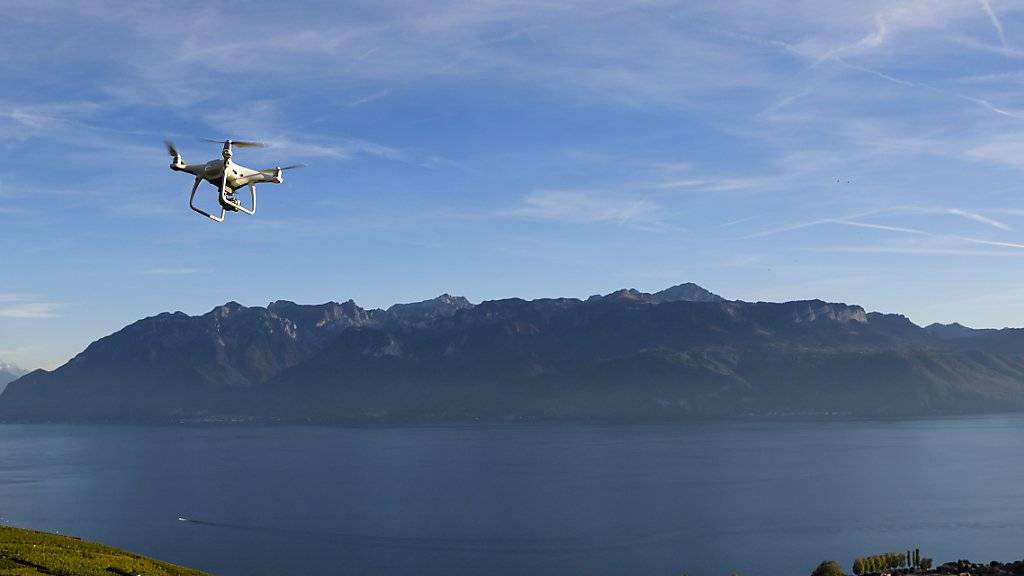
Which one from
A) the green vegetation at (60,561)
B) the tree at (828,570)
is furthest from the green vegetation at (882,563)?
the green vegetation at (60,561)

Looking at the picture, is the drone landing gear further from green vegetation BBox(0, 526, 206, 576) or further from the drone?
green vegetation BBox(0, 526, 206, 576)

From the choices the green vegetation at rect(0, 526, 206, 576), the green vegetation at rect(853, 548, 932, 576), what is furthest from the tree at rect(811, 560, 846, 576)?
the green vegetation at rect(0, 526, 206, 576)

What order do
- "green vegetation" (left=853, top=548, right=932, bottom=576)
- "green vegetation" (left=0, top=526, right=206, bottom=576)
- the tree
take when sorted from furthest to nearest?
"green vegetation" (left=853, top=548, right=932, bottom=576) → the tree → "green vegetation" (left=0, top=526, right=206, bottom=576)

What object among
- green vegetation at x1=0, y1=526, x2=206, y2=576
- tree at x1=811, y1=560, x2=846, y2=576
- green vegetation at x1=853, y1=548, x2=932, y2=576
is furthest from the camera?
green vegetation at x1=853, y1=548, x2=932, y2=576

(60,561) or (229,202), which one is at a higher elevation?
(229,202)

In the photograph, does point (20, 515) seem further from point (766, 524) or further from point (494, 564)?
point (766, 524)

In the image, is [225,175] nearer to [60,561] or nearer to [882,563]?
[60,561]

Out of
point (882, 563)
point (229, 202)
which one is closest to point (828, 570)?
point (882, 563)

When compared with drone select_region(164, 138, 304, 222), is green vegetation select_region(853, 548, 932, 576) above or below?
below

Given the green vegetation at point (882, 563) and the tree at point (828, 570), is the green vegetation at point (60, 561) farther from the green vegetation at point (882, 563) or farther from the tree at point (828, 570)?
the green vegetation at point (882, 563)
